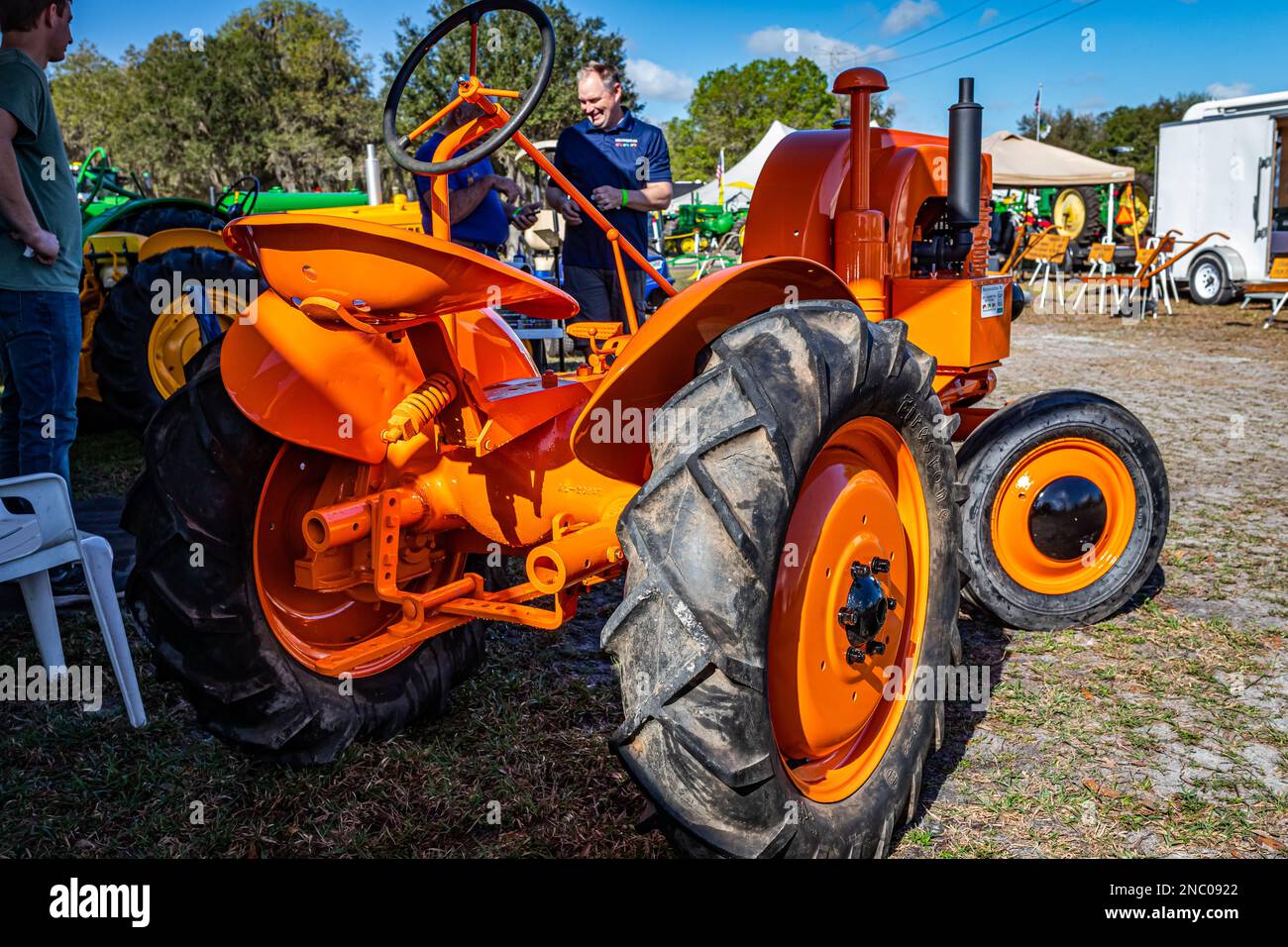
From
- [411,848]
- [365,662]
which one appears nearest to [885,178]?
[365,662]

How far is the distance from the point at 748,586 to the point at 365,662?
1250 mm

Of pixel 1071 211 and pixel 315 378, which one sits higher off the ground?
pixel 1071 211

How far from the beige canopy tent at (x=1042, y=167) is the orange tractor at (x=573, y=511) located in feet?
69.1

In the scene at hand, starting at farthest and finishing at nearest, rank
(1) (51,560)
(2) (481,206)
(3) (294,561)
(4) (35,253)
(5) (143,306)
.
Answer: (5) (143,306)
(2) (481,206)
(4) (35,253)
(1) (51,560)
(3) (294,561)

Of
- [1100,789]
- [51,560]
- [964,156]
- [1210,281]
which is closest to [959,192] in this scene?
[964,156]

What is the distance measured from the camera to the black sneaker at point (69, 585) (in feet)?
12.5

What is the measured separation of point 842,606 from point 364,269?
1.19 meters

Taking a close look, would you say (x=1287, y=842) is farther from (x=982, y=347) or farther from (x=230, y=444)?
(x=230, y=444)

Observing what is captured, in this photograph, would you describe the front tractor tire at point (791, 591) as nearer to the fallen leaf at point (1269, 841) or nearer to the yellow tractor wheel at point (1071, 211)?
the fallen leaf at point (1269, 841)

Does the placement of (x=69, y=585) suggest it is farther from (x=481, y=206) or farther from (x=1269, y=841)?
(x=1269, y=841)

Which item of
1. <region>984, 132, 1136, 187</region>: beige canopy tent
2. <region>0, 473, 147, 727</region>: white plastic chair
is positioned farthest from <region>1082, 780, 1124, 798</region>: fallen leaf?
<region>984, 132, 1136, 187</region>: beige canopy tent

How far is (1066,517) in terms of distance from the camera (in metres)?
3.49

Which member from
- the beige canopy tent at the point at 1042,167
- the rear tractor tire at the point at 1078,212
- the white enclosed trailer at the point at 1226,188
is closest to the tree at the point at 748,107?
the rear tractor tire at the point at 1078,212

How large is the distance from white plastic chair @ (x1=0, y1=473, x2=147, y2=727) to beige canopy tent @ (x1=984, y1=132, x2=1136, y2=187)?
21320mm
